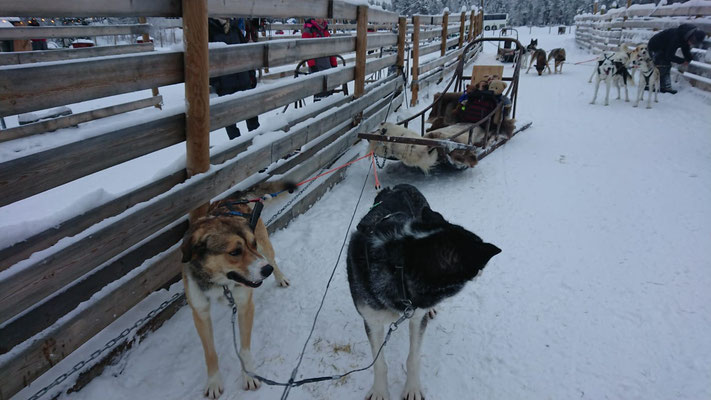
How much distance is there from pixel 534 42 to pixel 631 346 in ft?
63.7

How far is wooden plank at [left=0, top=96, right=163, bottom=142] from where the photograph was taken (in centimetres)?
482

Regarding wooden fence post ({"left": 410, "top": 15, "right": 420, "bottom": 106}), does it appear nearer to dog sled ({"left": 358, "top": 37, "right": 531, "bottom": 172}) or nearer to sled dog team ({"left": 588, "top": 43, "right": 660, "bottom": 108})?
dog sled ({"left": 358, "top": 37, "right": 531, "bottom": 172})

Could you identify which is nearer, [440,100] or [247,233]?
[247,233]

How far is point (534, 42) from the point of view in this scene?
61.8 feet

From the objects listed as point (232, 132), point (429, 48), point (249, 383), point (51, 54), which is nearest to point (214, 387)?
point (249, 383)

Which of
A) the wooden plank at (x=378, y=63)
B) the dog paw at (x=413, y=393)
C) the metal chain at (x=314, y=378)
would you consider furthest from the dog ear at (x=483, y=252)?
the wooden plank at (x=378, y=63)

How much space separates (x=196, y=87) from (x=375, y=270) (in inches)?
68.5

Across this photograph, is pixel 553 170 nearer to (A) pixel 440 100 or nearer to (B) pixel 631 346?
(A) pixel 440 100

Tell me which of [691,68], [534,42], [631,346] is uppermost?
[534,42]

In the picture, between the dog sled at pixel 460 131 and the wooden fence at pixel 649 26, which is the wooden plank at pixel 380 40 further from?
the wooden fence at pixel 649 26

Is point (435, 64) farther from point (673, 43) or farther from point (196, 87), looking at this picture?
point (196, 87)

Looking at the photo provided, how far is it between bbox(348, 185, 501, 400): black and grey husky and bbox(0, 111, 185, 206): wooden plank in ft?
4.72

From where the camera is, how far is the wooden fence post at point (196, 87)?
2.55 meters

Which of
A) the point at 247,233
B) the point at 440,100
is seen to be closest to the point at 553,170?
the point at 440,100
